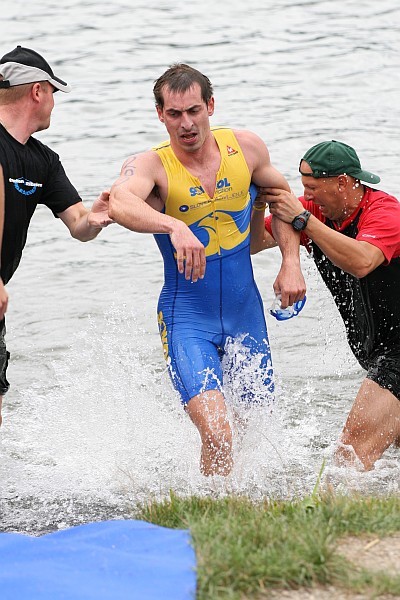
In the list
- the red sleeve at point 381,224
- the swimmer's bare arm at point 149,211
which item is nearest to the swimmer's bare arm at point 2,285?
the swimmer's bare arm at point 149,211

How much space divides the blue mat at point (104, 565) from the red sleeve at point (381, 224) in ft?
7.97

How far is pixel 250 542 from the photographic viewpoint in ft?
15.6

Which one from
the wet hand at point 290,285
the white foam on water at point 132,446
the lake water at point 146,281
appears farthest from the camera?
the lake water at point 146,281

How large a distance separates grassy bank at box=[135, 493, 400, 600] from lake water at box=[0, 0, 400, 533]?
40.1 inches

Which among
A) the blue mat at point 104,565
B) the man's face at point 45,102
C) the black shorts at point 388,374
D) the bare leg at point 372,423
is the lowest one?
the bare leg at point 372,423

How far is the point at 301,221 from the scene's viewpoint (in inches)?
259

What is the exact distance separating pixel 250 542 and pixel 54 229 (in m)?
9.98

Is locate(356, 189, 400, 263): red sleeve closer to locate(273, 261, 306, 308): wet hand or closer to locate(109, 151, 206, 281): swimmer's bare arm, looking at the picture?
locate(273, 261, 306, 308): wet hand

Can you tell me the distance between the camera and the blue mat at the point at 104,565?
4559 millimetres

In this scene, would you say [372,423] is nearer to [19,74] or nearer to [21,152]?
[21,152]

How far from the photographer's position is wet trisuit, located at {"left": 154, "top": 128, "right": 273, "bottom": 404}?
6602 millimetres

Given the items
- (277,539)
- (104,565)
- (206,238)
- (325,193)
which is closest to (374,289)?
(325,193)

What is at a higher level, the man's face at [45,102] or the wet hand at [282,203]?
the man's face at [45,102]

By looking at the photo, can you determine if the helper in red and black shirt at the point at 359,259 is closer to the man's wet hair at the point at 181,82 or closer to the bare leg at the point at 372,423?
the bare leg at the point at 372,423
